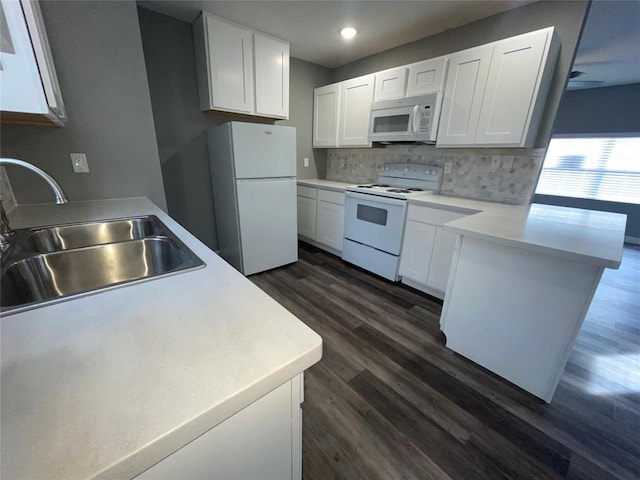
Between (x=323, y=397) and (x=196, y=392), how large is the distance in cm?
125

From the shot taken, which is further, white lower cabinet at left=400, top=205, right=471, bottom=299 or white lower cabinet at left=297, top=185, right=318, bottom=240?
white lower cabinet at left=297, top=185, right=318, bottom=240

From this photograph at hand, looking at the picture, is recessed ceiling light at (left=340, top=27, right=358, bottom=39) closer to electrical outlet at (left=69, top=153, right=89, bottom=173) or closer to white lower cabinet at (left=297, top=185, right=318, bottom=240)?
white lower cabinet at (left=297, top=185, right=318, bottom=240)

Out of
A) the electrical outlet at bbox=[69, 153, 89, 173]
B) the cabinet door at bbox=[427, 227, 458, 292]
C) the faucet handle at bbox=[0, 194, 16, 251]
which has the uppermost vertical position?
the electrical outlet at bbox=[69, 153, 89, 173]

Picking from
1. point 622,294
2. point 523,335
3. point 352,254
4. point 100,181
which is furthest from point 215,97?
point 622,294

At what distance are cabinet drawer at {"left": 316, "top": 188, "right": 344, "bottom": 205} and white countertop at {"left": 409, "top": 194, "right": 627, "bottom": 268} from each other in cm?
126

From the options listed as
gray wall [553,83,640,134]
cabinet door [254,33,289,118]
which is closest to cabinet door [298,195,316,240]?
cabinet door [254,33,289,118]

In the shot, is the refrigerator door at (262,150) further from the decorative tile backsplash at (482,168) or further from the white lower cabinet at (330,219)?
the decorative tile backsplash at (482,168)

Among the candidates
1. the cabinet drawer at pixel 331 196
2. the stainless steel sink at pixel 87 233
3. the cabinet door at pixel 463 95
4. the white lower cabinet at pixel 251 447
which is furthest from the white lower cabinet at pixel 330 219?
the white lower cabinet at pixel 251 447

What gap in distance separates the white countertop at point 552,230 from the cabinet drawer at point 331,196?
1.26 meters

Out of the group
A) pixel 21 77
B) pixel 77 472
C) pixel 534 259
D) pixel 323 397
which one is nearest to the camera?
pixel 77 472

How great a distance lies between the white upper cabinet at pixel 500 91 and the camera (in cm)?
187

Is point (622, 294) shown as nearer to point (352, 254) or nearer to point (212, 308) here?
point (352, 254)

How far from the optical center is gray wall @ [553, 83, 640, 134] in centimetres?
427

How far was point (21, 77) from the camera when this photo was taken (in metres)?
0.87
